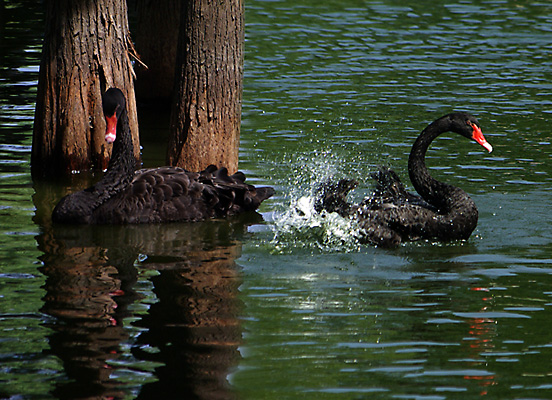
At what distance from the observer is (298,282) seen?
7.20 metres

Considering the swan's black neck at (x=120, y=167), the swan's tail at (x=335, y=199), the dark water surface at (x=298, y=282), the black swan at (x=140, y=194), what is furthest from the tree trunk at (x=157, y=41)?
the swan's tail at (x=335, y=199)

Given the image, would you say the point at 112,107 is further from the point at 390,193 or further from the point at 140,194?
the point at 390,193

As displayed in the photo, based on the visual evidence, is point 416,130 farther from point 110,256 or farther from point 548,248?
point 110,256

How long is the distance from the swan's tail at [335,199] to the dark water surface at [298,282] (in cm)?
14

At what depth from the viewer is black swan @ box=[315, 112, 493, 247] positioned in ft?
27.3

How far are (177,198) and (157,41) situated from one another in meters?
5.52

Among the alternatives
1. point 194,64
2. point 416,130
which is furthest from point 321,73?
point 194,64

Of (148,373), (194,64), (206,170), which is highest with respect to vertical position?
(194,64)

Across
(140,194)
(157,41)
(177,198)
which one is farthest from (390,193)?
(157,41)

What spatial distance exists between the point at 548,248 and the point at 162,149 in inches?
209

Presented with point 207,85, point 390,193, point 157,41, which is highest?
point 157,41

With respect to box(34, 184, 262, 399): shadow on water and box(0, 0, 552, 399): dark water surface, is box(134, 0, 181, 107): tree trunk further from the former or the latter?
box(34, 184, 262, 399): shadow on water

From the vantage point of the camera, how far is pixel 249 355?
5785 mm

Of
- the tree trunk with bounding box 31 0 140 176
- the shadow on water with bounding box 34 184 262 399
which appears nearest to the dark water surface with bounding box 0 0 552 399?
the shadow on water with bounding box 34 184 262 399
